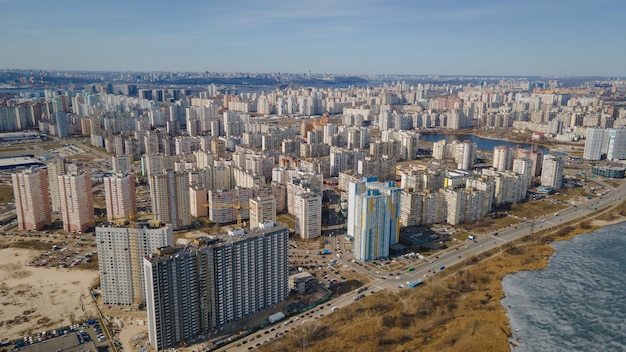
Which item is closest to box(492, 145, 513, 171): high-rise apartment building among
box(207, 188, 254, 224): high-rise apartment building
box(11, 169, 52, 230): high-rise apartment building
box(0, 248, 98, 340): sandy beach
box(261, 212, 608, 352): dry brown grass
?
box(261, 212, 608, 352): dry brown grass

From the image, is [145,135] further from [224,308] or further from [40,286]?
[224,308]

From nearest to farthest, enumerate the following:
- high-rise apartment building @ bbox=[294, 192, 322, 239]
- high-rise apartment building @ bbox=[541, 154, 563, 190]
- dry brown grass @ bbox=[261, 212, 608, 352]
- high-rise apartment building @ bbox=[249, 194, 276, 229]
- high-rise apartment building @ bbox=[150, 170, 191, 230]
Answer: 1. dry brown grass @ bbox=[261, 212, 608, 352]
2. high-rise apartment building @ bbox=[249, 194, 276, 229]
3. high-rise apartment building @ bbox=[294, 192, 322, 239]
4. high-rise apartment building @ bbox=[150, 170, 191, 230]
5. high-rise apartment building @ bbox=[541, 154, 563, 190]

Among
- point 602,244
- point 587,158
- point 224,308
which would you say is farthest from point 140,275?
point 587,158

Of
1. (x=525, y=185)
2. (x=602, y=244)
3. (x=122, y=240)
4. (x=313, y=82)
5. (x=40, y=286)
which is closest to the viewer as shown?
(x=122, y=240)

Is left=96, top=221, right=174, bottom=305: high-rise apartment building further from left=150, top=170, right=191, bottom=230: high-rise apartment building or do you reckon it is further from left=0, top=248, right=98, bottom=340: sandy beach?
left=150, top=170, right=191, bottom=230: high-rise apartment building

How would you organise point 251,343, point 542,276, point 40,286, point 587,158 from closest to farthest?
point 251,343 → point 40,286 → point 542,276 → point 587,158

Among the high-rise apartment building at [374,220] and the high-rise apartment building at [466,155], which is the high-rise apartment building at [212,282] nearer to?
the high-rise apartment building at [374,220]

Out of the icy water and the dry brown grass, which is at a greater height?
the dry brown grass
